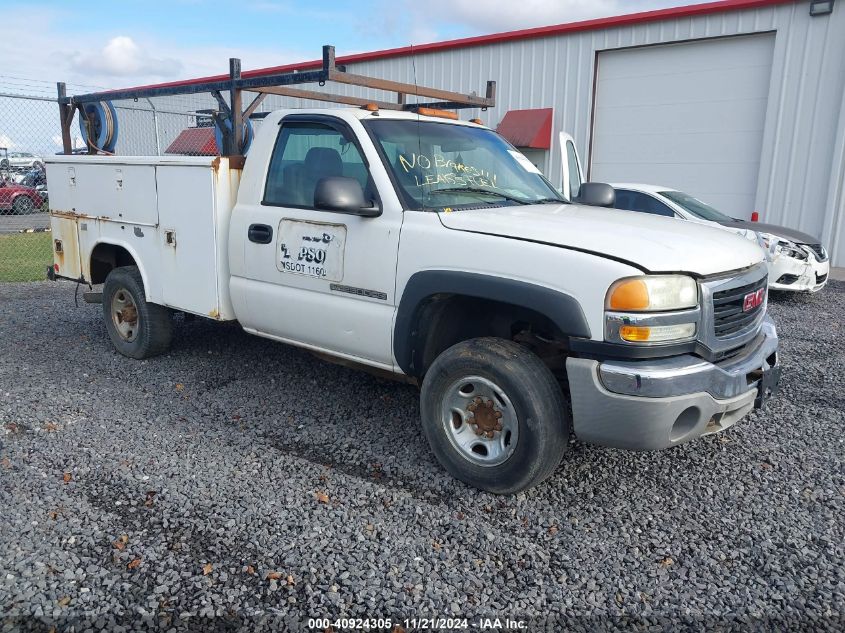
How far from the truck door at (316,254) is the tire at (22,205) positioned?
19370mm

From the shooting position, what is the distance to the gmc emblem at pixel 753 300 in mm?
3523

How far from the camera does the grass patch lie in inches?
413

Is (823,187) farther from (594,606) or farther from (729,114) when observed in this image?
(594,606)

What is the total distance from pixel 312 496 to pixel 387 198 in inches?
65.9

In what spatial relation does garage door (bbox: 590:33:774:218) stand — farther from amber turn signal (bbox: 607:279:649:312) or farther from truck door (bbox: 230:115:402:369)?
amber turn signal (bbox: 607:279:649:312)

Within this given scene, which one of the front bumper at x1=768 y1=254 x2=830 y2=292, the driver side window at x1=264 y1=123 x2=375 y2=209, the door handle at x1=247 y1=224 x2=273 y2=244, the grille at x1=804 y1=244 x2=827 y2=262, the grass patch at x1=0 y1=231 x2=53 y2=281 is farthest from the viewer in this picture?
the grass patch at x1=0 y1=231 x2=53 y2=281

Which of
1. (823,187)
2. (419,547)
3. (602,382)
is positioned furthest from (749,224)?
(419,547)

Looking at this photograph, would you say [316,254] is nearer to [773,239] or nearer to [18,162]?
[773,239]

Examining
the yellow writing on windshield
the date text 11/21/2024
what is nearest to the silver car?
the yellow writing on windshield

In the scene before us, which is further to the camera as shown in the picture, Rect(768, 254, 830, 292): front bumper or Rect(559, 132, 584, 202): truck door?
Rect(768, 254, 830, 292): front bumper

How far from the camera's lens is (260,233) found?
4.51 m

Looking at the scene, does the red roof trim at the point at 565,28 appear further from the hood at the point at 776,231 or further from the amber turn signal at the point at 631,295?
the amber turn signal at the point at 631,295

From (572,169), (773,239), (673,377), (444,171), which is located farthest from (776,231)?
(673,377)

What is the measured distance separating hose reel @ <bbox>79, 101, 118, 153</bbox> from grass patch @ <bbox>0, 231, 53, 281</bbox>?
309 centimetres
